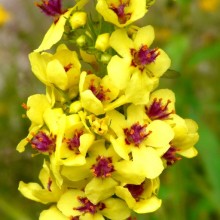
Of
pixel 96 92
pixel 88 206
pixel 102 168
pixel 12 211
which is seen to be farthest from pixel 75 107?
pixel 12 211

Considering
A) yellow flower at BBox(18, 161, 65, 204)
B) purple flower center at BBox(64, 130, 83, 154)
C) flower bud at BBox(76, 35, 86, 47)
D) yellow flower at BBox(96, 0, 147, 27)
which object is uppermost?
yellow flower at BBox(96, 0, 147, 27)

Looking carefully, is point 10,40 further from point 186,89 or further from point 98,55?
point 98,55

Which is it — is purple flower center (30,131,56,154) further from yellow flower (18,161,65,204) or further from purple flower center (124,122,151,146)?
purple flower center (124,122,151,146)

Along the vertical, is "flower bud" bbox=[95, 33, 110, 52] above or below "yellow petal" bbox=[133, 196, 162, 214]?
above

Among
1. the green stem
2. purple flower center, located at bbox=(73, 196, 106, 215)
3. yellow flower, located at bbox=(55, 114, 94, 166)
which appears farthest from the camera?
the green stem

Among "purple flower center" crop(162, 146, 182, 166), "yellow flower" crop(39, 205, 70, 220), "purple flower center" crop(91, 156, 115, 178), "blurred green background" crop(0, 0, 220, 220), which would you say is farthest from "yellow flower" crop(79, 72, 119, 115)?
"blurred green background" crop(0, 0, 220, 220)

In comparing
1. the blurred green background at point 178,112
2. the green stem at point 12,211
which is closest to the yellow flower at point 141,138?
the blurred green background at point 178,112

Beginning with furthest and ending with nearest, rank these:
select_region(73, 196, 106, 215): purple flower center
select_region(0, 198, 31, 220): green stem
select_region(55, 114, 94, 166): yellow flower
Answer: select_region(0, 198, 31, 220): green stem, select_region(73, 196, 106, 215): purple flower center, select_region(55, 114, 94, 166): yellow flower

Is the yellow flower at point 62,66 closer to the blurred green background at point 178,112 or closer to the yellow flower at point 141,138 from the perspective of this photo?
the yellow flower at point 141,138
